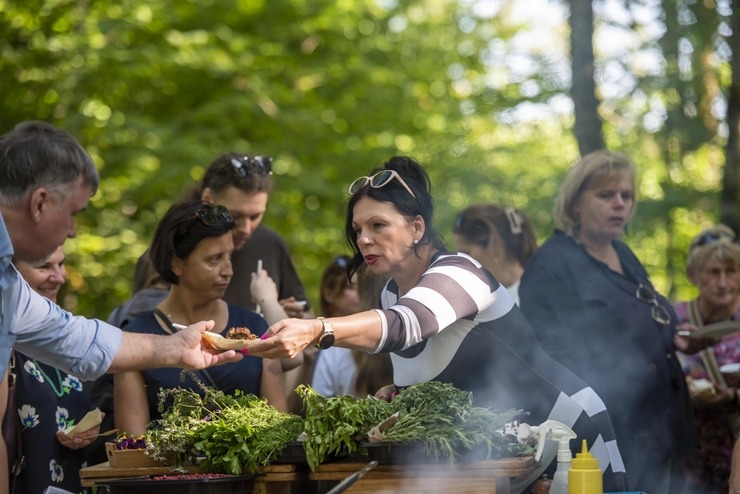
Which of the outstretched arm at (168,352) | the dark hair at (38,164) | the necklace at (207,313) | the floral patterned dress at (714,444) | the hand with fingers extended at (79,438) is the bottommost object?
the floral patterned dress at (714,444)

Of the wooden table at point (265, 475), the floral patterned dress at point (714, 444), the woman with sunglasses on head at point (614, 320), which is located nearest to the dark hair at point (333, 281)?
the woman with sunglasses on head at point (614, 320)

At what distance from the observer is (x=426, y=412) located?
2984mm

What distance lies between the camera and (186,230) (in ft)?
14.1

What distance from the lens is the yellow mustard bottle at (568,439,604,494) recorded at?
2.82m

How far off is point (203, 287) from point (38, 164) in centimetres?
109

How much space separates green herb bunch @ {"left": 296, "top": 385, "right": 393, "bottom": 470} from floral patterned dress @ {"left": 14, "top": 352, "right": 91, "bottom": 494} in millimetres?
1216

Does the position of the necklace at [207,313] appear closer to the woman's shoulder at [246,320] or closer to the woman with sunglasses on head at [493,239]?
the woman's shoulder at [246,320]

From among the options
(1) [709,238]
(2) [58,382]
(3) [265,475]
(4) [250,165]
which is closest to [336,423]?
(3) [265,475]

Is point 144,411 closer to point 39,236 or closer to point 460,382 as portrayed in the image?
point 39,236

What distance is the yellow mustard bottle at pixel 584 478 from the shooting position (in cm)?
282

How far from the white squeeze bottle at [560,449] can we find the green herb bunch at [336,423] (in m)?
0.43

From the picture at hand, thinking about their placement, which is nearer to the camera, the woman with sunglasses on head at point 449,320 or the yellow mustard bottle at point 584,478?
the yellow mustard bottle at point 584,478

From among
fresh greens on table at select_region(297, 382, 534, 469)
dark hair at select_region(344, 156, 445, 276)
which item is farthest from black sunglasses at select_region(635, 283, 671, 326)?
fresh greens on table at select_region(297, 382, 534, 469)

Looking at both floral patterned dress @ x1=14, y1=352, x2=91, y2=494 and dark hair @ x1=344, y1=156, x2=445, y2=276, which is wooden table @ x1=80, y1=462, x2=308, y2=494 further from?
dark hair @ x1=344, y1=156, x2=445, y2=276
